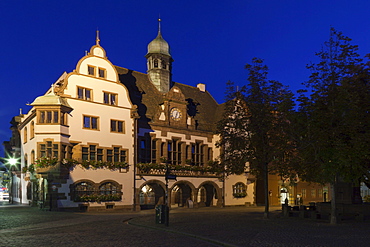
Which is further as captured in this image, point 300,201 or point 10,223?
point 300,201

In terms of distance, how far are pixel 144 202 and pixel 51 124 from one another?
18.4m

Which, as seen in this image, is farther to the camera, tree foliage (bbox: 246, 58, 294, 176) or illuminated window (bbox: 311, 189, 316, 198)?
illuminated window (bbox: 311, 189, 316, 198)

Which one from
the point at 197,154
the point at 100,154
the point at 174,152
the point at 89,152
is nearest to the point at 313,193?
the point at 197,154

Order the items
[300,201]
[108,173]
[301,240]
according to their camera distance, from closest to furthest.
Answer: [301,240], [108,173], [300,201]

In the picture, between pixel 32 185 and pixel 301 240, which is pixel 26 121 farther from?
→ pixel 301 240

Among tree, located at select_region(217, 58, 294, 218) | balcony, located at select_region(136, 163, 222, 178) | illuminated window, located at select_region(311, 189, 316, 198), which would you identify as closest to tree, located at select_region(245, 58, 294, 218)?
tree, located at select_region(217, 58, 294, 218)

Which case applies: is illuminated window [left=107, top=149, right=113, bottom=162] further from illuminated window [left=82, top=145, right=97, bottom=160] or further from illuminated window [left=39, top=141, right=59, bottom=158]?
illuminated window [left=39, top=141, right=59, bottom=158]

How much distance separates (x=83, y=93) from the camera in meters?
33.8

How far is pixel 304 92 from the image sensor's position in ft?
73.2

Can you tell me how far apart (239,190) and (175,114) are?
503 inches

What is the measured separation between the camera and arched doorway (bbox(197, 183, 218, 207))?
43.8 m

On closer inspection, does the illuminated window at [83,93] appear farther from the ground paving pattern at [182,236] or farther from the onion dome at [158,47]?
the ground paving pattern at [182,236]

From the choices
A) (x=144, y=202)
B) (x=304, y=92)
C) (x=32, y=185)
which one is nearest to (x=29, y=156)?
(x=32, y=185)

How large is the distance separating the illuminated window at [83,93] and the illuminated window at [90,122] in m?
1.88
